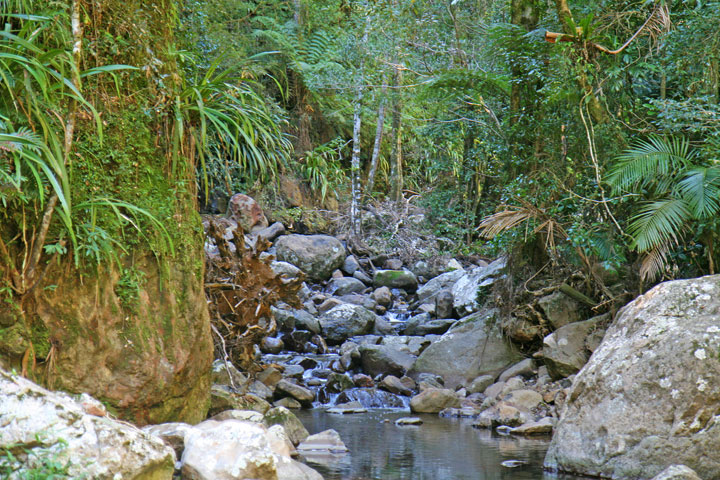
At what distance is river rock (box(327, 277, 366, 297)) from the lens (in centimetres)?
1398

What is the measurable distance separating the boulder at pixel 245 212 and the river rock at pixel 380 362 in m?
7.75

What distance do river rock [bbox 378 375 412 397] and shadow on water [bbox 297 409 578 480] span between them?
3.14ft

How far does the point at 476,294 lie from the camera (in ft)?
36.7

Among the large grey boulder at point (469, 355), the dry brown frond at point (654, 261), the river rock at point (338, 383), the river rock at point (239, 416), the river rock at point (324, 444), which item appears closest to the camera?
the river rock at point (239, 416)

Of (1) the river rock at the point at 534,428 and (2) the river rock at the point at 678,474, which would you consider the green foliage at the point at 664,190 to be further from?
(2) the river rock at the point at 678,474

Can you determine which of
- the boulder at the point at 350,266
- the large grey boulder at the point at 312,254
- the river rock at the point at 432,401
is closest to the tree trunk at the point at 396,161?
the boulder at the point at 350,266

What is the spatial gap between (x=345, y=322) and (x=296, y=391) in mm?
3343

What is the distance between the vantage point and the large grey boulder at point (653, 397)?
4797 millimetres

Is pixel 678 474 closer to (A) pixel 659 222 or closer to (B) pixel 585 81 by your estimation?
(A) pixel 659 222

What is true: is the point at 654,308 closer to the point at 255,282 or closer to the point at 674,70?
the point at 674,70

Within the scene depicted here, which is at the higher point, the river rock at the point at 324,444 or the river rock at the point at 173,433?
the river rock at the point at 173,433

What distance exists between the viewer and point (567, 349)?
8.10 m

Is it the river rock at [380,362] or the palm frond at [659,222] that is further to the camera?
the river rock at [380,362]

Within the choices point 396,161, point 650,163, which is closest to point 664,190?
point 650,163
